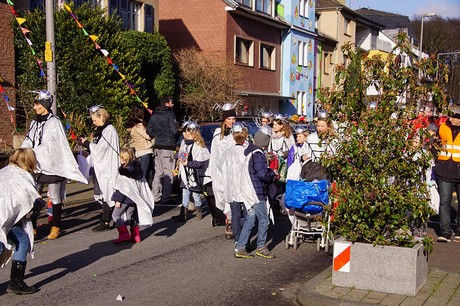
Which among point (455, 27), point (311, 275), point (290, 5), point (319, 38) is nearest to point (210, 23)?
point (290, 5)

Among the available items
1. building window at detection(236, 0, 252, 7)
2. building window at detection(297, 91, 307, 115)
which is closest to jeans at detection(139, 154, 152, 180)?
building window at detection(236, 0, 252, 7)

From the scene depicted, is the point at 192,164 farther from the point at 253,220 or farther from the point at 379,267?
the point at 379,267

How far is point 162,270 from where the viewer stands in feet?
26.3

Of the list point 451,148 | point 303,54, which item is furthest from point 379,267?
point 303,54

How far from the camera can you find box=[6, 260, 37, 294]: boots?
22.2ft

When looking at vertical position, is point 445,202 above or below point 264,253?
above

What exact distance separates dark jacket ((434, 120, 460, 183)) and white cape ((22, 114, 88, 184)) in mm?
5046

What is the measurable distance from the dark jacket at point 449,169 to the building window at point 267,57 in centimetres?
2928

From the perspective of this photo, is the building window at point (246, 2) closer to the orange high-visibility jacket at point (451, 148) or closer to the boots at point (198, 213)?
the boots at point (198, 213)

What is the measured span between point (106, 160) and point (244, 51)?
2709 cm

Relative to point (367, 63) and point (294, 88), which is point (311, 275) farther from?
point (294, 88)

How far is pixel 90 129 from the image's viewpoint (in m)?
21.5

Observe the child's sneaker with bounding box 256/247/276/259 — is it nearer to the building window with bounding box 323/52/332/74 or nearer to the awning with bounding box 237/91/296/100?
the awning with bounding box 237/91/296/100

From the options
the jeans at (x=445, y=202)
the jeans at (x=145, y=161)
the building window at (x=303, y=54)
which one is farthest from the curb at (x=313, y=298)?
the building window at (x=303, y=54)
